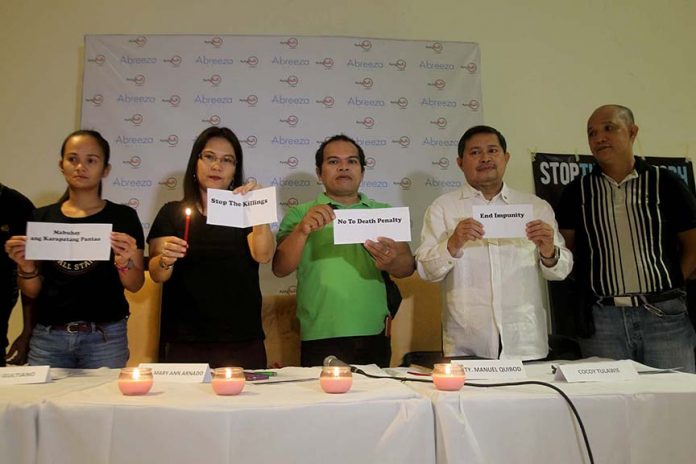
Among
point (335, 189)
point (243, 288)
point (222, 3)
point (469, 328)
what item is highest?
point (222, 3)

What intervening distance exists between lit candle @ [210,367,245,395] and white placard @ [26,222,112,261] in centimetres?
73

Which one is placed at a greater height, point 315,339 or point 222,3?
point 222,3

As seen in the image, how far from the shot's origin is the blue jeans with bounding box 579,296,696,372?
201cm

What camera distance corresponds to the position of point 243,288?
6.22ft

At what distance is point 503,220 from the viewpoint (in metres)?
1.80

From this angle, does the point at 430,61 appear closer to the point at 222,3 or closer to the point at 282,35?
the point at 282,35

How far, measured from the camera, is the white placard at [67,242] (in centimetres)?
160

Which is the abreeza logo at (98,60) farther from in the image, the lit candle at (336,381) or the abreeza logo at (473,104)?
the lit candle at (336,381)

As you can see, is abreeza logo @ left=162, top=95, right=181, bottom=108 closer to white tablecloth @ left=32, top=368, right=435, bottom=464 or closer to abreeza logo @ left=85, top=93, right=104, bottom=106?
abreeza logo @ left=85, top=93, right=104, bottom=106

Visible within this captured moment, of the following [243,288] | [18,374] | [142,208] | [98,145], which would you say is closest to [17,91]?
[142,208]

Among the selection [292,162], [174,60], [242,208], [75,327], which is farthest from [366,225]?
[174,60]

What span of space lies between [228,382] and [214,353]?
761mm

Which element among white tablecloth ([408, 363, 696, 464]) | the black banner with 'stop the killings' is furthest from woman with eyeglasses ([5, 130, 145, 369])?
the black banner with 'stop the killings'

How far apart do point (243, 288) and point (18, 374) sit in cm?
78
